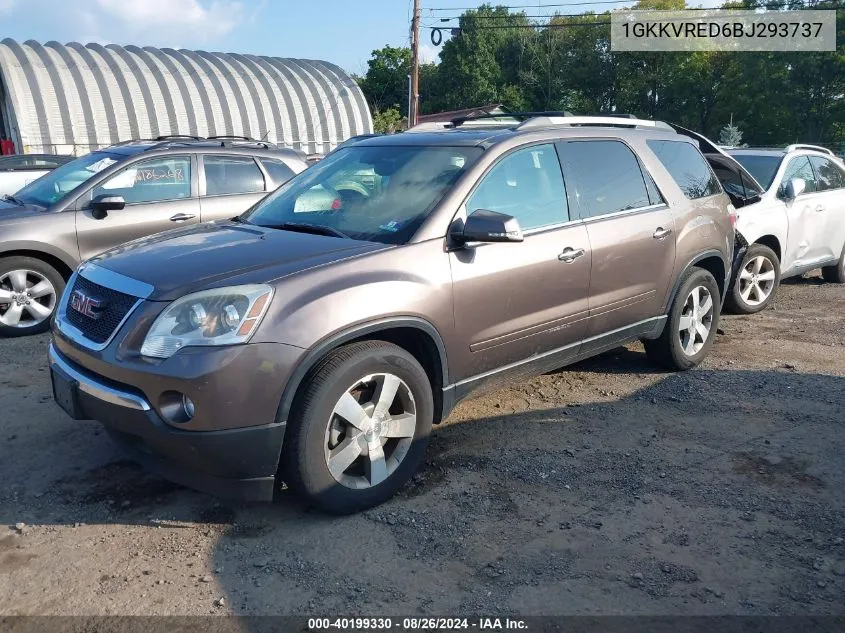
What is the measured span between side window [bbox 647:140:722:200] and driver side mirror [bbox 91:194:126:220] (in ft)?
15.1

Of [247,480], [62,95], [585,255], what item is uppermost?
[62,95]

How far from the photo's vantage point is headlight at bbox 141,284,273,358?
10.5 ft

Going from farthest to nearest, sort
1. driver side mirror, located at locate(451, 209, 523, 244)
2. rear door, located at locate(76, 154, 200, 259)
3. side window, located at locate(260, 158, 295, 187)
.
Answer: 1. side window, located at locate(260, 158, 295, 187)
2. rear door, located at locate(76, 154, 200, 259)
3. driver side mirror, located at locate(451, 209, 523, 244)

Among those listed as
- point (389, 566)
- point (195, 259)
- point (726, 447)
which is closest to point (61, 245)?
point (195, 259)

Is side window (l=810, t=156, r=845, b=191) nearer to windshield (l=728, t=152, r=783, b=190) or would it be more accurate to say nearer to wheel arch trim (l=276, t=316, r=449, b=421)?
windshield (l=728, t=152, r=783, b=190)

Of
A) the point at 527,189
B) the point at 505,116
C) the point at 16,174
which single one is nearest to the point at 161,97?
the point at 16,174

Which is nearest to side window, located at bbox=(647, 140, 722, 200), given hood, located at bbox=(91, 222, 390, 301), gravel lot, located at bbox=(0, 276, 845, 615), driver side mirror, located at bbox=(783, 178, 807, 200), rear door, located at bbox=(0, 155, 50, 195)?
gravel lot, located at bbox=(0, 276, 845, 615)

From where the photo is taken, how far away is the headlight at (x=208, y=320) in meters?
3.19

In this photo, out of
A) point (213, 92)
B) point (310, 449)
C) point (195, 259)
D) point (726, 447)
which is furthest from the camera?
point (213, 92)

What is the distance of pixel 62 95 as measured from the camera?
24.3 meters

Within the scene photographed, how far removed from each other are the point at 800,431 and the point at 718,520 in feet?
4.91

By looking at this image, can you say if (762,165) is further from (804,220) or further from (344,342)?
(344,342)

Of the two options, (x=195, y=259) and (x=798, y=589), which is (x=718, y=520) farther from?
(x=195, y=259)

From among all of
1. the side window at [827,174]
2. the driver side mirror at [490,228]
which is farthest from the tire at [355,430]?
the side window at [827,174]
